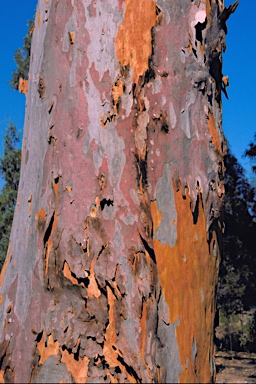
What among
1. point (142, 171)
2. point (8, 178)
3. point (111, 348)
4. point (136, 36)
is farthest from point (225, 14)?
point (8, 178)

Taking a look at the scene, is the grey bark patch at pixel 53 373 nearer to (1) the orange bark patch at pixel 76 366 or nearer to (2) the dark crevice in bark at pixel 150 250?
(1) the orange bark patch at pixel 76 366

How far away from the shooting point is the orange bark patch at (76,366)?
1428 mm

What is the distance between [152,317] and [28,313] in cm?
42

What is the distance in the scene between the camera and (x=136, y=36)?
5.34 feet

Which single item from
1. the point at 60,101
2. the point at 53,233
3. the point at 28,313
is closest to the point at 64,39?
the point at 60,101

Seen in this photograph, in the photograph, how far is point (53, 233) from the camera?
5.07 ft

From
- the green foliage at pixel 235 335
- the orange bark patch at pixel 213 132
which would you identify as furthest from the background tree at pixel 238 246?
the orange bark patch at pixel 213 132

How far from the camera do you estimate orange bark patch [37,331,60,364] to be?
1461mm

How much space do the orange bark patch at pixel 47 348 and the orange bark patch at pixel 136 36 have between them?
911 millimetres

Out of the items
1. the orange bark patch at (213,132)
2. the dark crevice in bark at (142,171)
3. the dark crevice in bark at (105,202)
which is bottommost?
the dark crevice in bark at (105,202)

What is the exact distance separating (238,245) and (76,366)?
8237 mm

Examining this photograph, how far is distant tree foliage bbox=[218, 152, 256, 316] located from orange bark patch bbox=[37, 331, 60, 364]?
7.17m

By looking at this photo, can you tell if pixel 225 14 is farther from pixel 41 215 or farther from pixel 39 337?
pixel 39 337

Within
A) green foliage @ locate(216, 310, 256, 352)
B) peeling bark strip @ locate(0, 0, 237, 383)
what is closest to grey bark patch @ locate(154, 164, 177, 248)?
peeling bark strip @ locate(0, 0, 237, 383)
